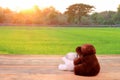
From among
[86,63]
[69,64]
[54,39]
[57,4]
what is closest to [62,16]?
[57,4]

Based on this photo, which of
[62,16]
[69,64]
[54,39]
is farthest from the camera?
[54,39]

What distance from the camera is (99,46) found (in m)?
5.12

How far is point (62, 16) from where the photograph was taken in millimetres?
5051

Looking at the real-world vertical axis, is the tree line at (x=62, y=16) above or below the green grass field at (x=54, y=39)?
above

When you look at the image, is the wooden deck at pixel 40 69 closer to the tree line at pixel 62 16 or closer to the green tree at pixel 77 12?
the tree line at pixel 62 16

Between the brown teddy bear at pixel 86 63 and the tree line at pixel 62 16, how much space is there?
5.57ft

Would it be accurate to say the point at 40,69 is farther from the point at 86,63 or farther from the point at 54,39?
the point at 54,39

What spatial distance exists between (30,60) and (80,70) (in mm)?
1040

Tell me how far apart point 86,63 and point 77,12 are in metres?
1.81

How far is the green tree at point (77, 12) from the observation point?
497 centimetres

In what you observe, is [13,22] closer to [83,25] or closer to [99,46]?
[83,25]

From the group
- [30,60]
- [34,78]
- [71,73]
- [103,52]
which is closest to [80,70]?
[71,73]

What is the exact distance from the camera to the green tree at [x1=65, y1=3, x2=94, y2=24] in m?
4.97

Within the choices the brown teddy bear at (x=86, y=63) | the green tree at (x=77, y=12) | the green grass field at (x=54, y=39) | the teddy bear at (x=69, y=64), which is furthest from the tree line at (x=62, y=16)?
the brown teddy bear at (x=86, y=63)
